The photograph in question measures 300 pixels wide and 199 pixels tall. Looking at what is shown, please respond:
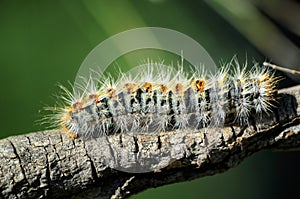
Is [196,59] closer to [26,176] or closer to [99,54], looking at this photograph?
[99,54]

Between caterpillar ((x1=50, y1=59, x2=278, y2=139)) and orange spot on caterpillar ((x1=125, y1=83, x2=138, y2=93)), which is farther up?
orange spot on caterpillar ((x1=125, y1=83, x2=138, y2=93))

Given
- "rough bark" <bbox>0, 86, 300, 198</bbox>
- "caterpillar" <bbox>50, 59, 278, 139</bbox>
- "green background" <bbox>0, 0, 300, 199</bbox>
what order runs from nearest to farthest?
"rough bark" <bbox>0, 86, 300, 198</bbox>, "caterpillar" <bbox>50, 59, 278, 139</bbox>, "green background" <bbox>0, 0, 300, 199</bbox>

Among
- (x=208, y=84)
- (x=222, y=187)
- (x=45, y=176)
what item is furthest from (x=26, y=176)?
(x=222, y=187)

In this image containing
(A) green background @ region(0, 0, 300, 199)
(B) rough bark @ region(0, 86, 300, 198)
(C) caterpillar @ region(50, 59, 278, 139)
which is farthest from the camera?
(A) green background @ region(0, 0, 300, 199)

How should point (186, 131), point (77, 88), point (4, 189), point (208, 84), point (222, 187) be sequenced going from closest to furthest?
point (4, 189)
point (186, 131)
point (208, 84)
point (77, 88)
point (222, 187)

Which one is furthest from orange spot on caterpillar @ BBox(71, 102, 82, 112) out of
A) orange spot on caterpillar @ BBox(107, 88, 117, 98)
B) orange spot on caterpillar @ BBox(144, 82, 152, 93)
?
orange spot on caterpillar @ BBox(144, 82, 152, 93)

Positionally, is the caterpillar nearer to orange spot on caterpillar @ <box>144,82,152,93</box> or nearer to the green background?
orange spot on caterpillar @ <box>144,82,152,93</box>
